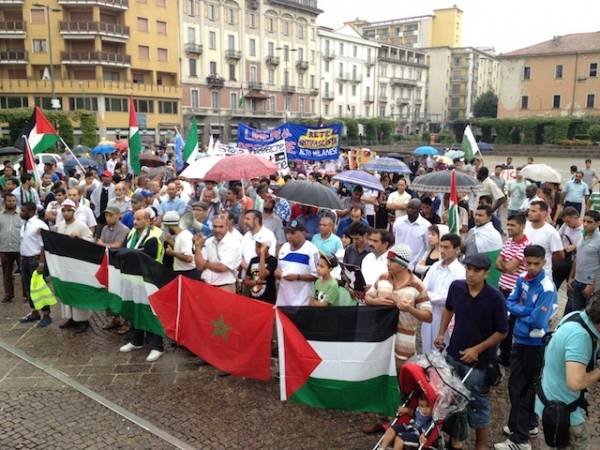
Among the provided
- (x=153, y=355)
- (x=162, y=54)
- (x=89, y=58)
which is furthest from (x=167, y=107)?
(x=153, y=355)

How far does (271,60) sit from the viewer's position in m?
65.8

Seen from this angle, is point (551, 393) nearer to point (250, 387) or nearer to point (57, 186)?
point (250, 387)

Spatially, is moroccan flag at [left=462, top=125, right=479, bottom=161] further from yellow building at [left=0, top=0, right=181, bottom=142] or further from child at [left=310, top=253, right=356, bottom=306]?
yellow building at [left=0, top=0, right=181, bottom=142]

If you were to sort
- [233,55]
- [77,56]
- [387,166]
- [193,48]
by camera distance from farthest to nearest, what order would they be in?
[233,55] → [193,48] → [77,56] → [387,166]

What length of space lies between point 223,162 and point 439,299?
4.48 meters

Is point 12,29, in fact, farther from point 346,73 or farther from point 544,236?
point 544,236

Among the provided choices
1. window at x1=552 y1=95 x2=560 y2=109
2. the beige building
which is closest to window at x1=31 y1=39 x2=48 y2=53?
the beige building

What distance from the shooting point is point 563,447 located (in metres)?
3.40

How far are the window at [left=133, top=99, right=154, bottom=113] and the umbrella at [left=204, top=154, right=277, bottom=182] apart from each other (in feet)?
152

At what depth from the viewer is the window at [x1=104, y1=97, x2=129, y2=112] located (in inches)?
1944

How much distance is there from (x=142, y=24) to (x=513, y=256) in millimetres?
53495

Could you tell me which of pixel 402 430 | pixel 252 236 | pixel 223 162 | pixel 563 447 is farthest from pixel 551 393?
pixel 223 162

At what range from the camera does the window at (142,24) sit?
51656mm

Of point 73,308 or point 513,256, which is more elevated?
point 513,256
